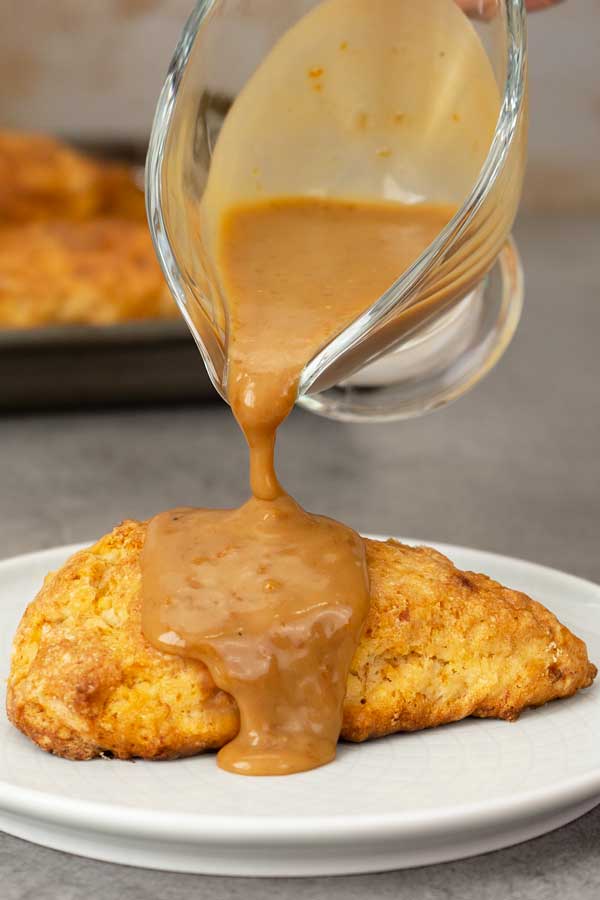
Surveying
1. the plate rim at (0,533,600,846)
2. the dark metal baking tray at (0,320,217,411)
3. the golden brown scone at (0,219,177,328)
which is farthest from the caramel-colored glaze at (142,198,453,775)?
the golden brown scone at (0,219,177,328)

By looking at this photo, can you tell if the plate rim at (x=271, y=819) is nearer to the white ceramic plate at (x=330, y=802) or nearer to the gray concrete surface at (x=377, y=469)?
the white ceramic plate at (x=330, y=802)

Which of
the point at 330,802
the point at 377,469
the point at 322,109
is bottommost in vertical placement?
the point at 377,469

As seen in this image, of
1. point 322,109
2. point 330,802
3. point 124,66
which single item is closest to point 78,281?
point 322,109

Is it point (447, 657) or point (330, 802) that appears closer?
point (330, 802)

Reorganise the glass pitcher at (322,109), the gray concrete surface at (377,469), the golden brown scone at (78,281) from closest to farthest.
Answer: the glass pitcher at (322,109), the gray concrete surface at (377,469), the golden brown scone at (78,281)

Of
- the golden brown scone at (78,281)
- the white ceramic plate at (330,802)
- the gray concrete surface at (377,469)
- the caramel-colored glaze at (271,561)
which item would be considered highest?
the caramel-colored glaze at (271,561)

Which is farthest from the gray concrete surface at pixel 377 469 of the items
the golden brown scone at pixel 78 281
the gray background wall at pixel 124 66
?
the gray background wall at pixel 124 66

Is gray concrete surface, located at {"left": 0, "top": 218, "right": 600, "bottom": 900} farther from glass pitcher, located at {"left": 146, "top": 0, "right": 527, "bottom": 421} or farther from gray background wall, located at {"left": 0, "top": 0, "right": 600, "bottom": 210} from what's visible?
gray background wall, located at {"left": 0, "top": 0, "right": 600, "bottom": 210}

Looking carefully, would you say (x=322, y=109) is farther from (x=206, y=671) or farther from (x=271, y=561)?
(x=206, y=671)
